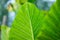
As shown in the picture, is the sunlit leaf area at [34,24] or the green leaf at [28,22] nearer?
the sunlit leaf area at [34,24]

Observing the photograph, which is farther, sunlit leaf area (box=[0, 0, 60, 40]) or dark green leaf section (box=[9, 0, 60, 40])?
dark green leaf section (box=[9, 0, 60, 40])

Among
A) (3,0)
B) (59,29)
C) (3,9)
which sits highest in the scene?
(3,0)

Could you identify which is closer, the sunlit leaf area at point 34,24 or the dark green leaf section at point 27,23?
the sunlit leaf area at point 34,24

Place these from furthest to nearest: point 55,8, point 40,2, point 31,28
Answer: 1. point 40,2
2. point 31,28
3. point 55,8

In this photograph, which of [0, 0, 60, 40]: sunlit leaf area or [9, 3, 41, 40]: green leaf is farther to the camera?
[9, 3, 41, 40]: green leaf

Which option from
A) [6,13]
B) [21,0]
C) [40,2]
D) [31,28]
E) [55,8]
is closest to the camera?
[55,8]

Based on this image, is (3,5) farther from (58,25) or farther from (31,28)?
(58,25)

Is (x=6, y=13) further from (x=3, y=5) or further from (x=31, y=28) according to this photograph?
(x=31, y=28)

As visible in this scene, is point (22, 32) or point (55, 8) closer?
point (55, 8)

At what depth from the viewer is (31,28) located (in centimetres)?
34

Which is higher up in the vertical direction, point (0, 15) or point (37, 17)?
point (0, 15)

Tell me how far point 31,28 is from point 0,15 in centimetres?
123

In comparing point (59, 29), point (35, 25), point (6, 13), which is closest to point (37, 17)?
point (35, 25)

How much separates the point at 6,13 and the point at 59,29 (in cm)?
130
